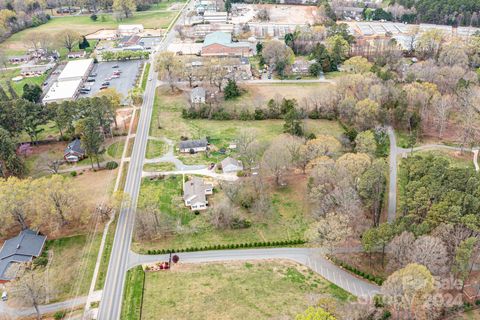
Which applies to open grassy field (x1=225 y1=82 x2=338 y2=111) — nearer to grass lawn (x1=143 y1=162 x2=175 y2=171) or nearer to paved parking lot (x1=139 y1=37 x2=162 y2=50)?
grass lawn (x1=143 y1=162 x2=175 y2=171)

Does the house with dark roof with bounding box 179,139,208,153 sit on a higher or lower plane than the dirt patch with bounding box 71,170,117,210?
higher

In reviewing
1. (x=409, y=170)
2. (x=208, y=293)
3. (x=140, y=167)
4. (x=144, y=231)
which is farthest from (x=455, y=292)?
(x=140, y=167)

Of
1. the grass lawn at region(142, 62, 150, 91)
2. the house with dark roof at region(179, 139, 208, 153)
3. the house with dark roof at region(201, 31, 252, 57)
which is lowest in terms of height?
the house with dark roof at region(179, 139, 208, 153)

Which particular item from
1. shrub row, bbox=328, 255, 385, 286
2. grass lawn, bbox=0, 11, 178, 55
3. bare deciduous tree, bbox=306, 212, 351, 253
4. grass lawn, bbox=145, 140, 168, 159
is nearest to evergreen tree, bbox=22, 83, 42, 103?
grass lawn, bbox=145, 140, 168, 159

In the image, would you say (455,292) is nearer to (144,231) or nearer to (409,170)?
(409,170)

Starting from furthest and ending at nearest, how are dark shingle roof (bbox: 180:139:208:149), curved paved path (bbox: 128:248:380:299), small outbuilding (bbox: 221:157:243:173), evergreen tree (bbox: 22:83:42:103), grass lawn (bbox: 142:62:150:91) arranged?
grass lawn (bbox: 142:62:150:91) < evergreen tree (bbox: 22:83:42:103) < dark shingle roof (bbox: 180:139:208:149) < small outbuilding (bbox: 221:157:243:173) < curved paved path (bbox: 128:248:380:299)

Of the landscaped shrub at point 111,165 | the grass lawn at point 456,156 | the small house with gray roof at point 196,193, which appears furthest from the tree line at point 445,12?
the landscaped shrub at point 111,165

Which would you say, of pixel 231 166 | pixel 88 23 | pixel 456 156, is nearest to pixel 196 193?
pixel 231 166
